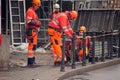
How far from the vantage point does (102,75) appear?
42.5ft

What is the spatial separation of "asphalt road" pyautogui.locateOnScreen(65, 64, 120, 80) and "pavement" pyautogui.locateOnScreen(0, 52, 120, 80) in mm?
220

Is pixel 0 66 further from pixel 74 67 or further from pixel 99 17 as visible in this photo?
pixel 99 17

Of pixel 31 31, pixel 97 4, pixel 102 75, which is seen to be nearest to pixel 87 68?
pixel 102 75

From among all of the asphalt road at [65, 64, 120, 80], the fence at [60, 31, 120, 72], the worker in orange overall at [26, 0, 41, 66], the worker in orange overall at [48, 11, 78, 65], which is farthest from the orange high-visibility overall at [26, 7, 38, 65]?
the asphalt road at [65, 64, 120, 80]

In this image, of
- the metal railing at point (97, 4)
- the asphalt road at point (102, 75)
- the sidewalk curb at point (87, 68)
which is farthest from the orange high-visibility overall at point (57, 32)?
the metal railing at point (97, 4)

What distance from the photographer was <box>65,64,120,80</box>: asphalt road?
40.6ft

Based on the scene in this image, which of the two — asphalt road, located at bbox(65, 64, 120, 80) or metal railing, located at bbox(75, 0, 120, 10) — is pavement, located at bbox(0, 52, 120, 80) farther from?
metal railing, located at bbox(75, 0, 120, 10)

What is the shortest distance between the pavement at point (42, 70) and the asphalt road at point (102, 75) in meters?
0.22

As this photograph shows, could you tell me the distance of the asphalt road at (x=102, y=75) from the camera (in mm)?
12366

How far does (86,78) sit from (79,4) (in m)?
7.92

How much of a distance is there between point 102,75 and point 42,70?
71.0 inches

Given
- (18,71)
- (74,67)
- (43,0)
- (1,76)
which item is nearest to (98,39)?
(74,67)

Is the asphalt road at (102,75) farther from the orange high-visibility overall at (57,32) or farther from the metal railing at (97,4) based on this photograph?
the metal railing at (97,4)

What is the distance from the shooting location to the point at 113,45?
16188 millimetres
